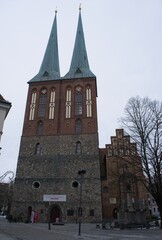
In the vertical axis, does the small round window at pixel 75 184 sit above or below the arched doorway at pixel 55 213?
above

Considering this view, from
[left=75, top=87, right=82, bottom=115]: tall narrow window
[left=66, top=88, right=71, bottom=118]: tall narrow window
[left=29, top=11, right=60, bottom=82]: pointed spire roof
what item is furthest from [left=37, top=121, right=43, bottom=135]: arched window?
[left=29, top=11, right=60, bottom=82]: pointed spire roof

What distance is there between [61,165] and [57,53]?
2210cm

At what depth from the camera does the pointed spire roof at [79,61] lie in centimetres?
3457

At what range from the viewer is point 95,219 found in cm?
2480

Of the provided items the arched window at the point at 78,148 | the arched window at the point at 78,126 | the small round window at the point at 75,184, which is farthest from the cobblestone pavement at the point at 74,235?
the arched window at the point at 78,126

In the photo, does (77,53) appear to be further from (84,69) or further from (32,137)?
(32,137)

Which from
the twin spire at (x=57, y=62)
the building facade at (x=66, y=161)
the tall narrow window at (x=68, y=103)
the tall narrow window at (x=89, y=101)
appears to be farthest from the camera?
the twin spire at (x=57, y=62)

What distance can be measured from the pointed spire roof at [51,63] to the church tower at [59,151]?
16cm

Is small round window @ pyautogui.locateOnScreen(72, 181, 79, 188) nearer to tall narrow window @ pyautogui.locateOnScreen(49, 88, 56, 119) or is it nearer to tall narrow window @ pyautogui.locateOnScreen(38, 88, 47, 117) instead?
tall narrow window @ pyautogui.locateOnScreen(49, 88, 56, 119)

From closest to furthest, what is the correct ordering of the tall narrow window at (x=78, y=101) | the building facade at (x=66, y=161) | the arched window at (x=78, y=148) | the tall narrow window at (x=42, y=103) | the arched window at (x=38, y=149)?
the building facade at (x=66, y=161), the arched window at (x=78, y=148), the arched window at (x=38, y=149), the tall narrow window at (x=78, y=101), the tall narrow window at (x=42, y=103)

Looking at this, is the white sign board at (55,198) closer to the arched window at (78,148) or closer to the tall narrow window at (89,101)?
the arched window at (78,148)

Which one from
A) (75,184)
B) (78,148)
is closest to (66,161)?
(78,148)

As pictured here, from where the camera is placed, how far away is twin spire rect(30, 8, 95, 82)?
34.8m

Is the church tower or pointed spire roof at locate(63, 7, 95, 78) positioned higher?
pointed spire roof at locate(63, 7, 95, 78)
